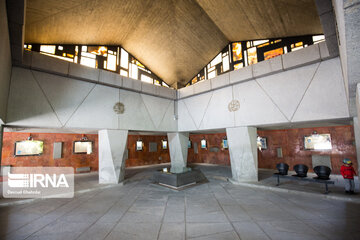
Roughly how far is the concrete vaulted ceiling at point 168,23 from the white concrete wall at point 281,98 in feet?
12.3

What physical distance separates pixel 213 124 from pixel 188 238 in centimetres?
634

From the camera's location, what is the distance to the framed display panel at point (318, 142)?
9.19 m

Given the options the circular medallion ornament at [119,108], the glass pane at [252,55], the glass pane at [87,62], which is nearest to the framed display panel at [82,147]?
the circular medallion ornament at [119,108]

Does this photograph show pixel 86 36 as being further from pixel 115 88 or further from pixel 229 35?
pixel 229 35

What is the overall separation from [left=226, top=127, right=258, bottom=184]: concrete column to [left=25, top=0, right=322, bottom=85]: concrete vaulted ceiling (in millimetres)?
6459

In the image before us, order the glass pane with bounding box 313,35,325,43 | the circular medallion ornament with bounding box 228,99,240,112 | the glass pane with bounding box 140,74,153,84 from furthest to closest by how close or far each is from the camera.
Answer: the glass pane with bounding box 140,74,153,84 → the glass pane with bounding box 313,35,325,43 → the circular medallion ornament with bounding box 228,99,240,112

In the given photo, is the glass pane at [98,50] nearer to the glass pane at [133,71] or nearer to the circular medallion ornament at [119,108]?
the glass pane at [133,71]

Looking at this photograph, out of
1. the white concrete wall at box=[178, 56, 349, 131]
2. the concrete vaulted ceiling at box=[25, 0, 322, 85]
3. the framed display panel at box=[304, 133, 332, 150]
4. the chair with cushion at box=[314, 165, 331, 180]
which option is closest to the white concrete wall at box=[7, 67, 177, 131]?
the white concrete wall at box=[178, 56, 349, 131]

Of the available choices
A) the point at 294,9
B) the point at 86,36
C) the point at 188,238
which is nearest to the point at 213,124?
the point at 188,238

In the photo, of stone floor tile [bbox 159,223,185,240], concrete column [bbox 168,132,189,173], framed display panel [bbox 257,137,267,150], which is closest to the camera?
stone floor tile [bbox 159,223,185,240]

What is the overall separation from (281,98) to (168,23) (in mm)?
8620

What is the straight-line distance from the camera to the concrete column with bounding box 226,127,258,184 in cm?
766

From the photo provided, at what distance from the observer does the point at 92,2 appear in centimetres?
839

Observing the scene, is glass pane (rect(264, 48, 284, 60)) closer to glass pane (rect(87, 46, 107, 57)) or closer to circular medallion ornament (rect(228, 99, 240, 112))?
circular medallion ornament (rect(228, 99, 240, 112))
